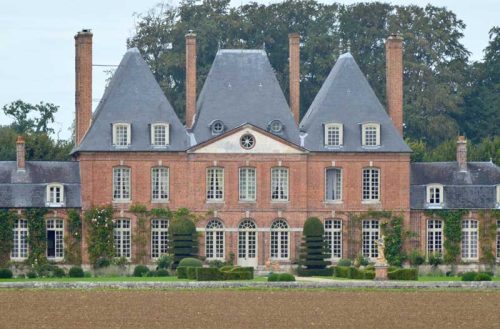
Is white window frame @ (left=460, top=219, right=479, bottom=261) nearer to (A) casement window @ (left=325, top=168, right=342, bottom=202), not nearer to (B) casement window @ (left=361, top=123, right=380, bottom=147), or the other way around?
(B) casement window @ (left=361, top=123, right=380, bottom=147)

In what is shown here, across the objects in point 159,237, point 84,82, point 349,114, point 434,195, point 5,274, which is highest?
point 84,82

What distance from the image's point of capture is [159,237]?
8269 centimetres

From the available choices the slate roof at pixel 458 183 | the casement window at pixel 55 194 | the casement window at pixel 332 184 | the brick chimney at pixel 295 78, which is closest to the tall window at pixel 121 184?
the casement window at pixel 55 194

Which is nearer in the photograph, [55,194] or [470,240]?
[55,194]

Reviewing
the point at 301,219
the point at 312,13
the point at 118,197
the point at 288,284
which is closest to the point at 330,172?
the point at 301,219

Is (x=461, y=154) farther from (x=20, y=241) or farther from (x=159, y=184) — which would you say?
(x=20, y=241)

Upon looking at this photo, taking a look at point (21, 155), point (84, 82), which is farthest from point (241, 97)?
point (21, 155)

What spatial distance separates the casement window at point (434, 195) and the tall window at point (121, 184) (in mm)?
12789

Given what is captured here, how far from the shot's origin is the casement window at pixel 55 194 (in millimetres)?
81750

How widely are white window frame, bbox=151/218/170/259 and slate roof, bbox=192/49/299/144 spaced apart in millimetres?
3783

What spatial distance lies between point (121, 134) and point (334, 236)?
997 cm

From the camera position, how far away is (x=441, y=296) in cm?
6444

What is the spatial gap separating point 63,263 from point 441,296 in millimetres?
22065

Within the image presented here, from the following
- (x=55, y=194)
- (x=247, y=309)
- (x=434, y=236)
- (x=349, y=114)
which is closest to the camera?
(x=247, y=309)
